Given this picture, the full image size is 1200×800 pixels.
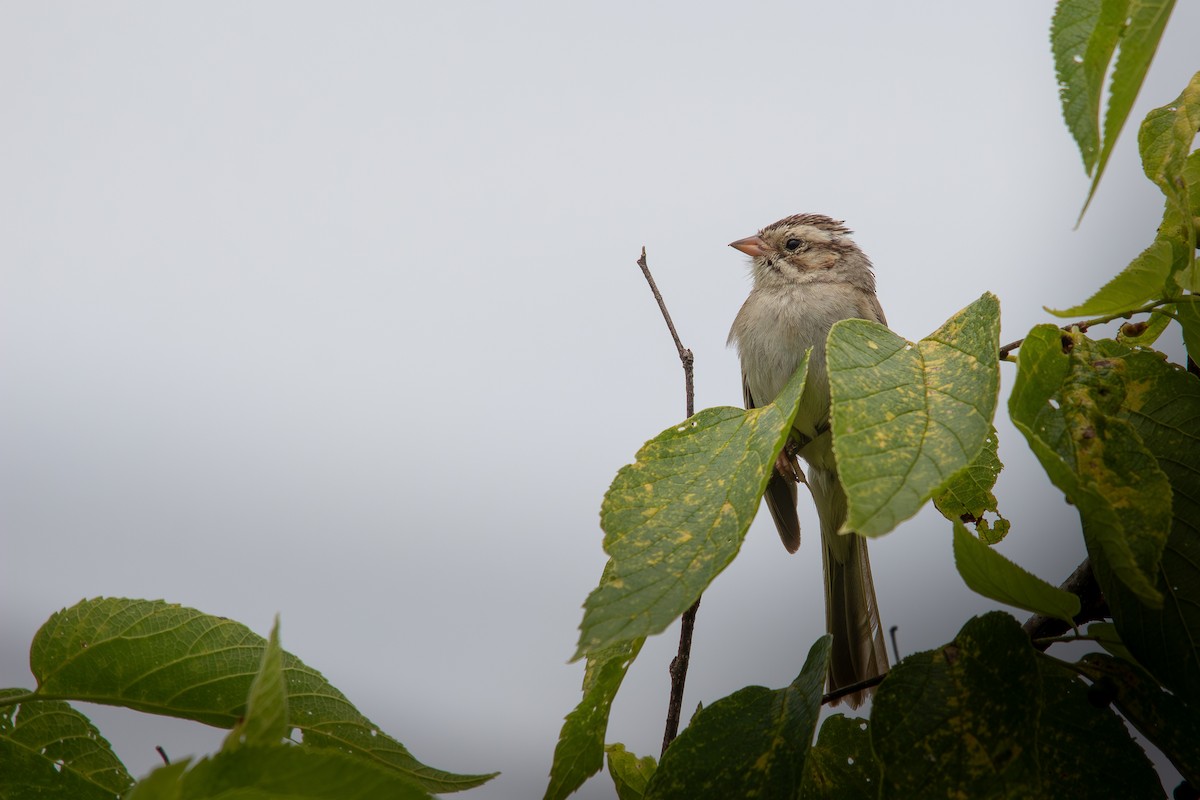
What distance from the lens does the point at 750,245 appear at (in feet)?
12.9

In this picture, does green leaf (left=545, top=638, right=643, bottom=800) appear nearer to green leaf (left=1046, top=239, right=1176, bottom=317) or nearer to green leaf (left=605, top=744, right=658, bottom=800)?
green leaf (left=605, top=744, right=658, bottom=800)

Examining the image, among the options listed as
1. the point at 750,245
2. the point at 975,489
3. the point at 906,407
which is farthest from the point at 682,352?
Answer: the point at 750,245

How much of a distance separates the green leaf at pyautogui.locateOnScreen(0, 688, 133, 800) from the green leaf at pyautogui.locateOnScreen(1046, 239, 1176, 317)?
123 cm

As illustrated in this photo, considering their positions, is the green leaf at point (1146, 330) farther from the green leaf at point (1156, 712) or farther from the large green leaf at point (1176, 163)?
the green leaf at point (1156, 712)

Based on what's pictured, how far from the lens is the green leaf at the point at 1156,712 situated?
1.03 metres

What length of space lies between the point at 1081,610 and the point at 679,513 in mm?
545

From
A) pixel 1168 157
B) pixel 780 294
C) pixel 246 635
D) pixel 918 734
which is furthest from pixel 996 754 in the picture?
pixel 780 294

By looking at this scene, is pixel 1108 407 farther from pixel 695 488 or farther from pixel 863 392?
pixel 695 488

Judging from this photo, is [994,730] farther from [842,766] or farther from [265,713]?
[265,713]

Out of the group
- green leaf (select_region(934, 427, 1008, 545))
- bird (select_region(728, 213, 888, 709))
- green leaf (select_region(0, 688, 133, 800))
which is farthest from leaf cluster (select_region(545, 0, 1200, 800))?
bird (select_region(728, 213, 888, 709))

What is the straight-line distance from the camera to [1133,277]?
3.44 ft

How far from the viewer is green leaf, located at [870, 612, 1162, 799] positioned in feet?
3.18

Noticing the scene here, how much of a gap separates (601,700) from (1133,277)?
2.49 ft

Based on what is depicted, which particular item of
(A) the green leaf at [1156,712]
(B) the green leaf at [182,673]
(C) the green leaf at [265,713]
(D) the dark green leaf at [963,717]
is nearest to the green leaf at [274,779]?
(C) the green leaf at [265,713]
